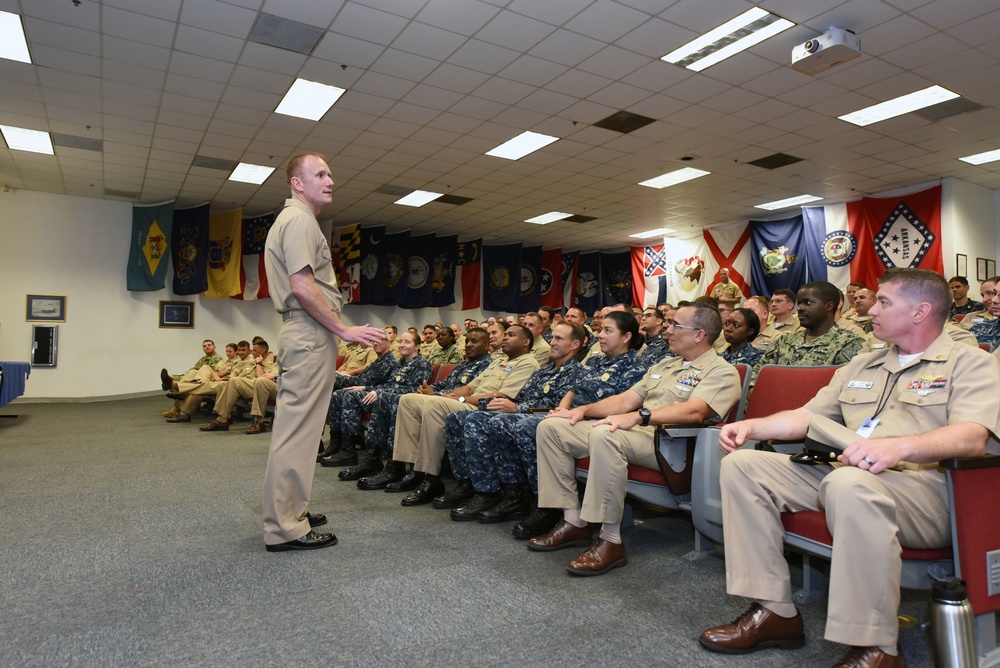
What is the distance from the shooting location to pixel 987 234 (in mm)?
8680

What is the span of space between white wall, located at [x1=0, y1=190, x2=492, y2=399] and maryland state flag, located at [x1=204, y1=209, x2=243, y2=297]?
66cm

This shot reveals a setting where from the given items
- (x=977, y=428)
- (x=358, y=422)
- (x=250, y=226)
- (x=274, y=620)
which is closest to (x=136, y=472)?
(x=358, y=422)

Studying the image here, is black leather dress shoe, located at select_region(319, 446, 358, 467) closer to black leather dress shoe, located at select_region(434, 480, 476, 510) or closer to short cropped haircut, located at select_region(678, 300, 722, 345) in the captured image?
black leather dress shoe, located at select_region(434, 480, 476, 510)

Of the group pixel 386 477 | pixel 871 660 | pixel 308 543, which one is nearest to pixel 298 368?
pixel 308 543

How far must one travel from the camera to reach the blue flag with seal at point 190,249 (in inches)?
397

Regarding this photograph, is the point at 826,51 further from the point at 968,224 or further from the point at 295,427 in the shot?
the point at 968,224

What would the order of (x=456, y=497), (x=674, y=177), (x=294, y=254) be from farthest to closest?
(x=674, y=177) → (x=456, y=497) → (x=294, y=254)

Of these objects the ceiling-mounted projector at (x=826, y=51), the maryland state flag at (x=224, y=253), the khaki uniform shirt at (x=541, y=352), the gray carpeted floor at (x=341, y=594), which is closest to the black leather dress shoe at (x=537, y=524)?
the gray carpeted floor at (x=341, y=594)

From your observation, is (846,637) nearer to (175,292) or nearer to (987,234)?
(987,234)

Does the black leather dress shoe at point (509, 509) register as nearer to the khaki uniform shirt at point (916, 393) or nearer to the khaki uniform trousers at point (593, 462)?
the khaki uniform trousers at point (593, 462)

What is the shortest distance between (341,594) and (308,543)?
0.55 metres

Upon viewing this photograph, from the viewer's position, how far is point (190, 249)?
10227 millimetres

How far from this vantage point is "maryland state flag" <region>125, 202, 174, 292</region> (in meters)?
10.1

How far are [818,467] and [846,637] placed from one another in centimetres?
49
